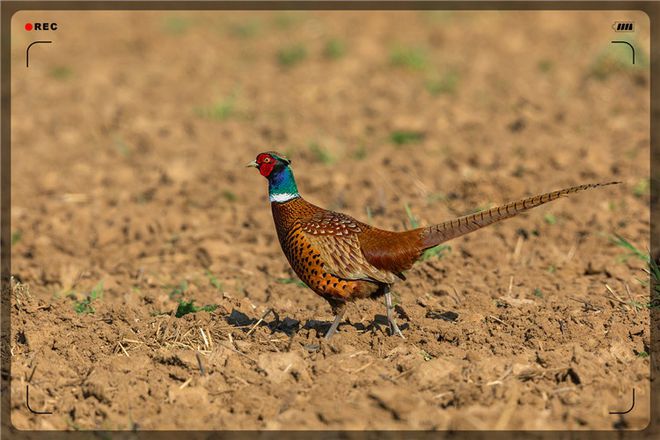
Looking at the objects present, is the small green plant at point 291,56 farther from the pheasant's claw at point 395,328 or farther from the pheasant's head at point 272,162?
the pheasant's claw at point 395,328

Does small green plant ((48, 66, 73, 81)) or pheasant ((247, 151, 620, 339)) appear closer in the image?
pheasant ((247, 151, 620, 339))

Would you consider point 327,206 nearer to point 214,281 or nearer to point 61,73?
point 214,281

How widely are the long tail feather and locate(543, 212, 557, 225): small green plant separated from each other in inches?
93.2

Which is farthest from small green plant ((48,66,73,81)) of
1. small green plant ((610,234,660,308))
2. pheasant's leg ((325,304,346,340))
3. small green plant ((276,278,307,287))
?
pheasant's leg ((325,304,346,340))

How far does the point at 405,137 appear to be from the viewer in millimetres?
10242

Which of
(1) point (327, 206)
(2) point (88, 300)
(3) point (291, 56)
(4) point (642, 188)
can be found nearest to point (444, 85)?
(3) point (291, 56)

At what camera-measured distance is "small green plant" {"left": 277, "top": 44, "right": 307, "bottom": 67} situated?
13.7 meters

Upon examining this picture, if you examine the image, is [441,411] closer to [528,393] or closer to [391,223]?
[528,393]

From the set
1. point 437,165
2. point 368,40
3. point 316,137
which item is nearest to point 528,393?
point 437,165

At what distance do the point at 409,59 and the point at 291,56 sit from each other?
183cm

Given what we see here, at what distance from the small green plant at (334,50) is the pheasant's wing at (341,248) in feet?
27.9

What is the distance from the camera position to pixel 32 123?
11.5 m

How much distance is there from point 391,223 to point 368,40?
25.1 ft

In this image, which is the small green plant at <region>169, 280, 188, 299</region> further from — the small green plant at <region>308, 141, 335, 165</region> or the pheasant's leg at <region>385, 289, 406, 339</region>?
the small green plant at <region>308, 141, 335, 165</region>
